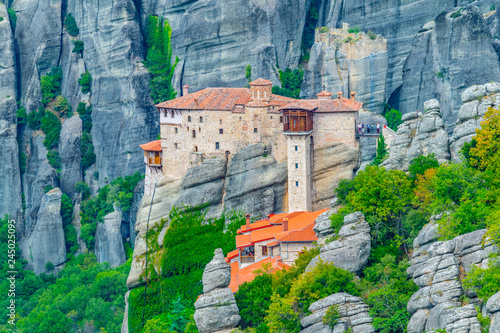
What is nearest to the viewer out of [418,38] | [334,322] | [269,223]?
[334,322]

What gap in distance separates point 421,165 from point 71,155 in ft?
138

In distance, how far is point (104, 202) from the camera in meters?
99.6

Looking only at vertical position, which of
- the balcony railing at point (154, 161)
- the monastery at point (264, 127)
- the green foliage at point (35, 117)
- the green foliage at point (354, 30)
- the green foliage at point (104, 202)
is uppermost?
the green foliage at point (354, 30)

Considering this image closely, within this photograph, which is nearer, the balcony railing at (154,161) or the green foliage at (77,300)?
the balcony railing at (154,161)

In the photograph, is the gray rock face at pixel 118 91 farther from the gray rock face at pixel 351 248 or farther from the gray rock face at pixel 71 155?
the gray rock face at pixel 351 248

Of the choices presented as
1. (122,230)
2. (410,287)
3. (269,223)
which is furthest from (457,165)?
(122,230)

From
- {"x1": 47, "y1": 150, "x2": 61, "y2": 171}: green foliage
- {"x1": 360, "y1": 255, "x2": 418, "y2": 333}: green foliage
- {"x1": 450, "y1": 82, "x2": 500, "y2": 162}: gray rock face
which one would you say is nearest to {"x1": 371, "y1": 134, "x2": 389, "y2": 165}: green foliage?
{"x1": 450, "y1": 82, "x2": 500, "y2": 162}: gray rock face

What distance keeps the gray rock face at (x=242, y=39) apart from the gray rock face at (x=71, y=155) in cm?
1362

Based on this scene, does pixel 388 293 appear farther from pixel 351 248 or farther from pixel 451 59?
pixel 451 59

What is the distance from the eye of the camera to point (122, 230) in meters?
97.6

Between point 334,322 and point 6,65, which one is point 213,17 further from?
point 334,322

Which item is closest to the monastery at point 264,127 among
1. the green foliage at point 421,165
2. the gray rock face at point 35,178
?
the green foliage at point 421,165

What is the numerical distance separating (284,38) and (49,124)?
24099 mm

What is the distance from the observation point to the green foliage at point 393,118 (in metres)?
85.6
